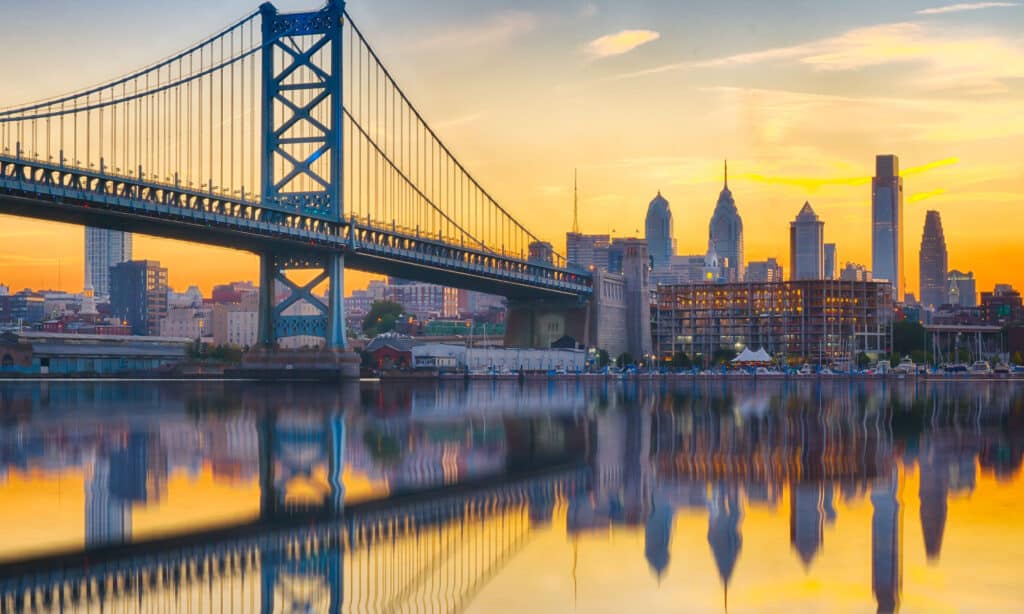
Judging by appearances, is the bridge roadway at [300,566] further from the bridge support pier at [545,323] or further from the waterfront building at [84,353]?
the waterfront building at [84,353]

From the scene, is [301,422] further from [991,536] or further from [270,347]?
[270,347]

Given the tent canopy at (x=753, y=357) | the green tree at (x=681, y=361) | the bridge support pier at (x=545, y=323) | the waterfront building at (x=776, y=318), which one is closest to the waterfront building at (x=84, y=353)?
the bridge support pier at (x=545, y=323)

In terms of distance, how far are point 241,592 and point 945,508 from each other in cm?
1082

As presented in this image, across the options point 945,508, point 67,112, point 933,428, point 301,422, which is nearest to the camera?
point 945,508

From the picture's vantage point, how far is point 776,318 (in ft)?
454

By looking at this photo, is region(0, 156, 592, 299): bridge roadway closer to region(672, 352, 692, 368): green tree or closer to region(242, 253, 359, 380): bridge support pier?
region(242, 253, 359, 380): bridge support pier

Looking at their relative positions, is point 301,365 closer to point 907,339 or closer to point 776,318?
point 776,318

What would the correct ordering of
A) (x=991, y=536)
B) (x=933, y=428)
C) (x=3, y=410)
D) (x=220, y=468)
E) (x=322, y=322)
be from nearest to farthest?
(x=991, y=536)
(x=220, y=468)
(x=933, y=428)
(x=3, y=410)
(x=322, y=322)

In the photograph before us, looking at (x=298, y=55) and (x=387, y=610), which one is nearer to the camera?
(x=387, y=610)

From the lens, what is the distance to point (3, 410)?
50.5m

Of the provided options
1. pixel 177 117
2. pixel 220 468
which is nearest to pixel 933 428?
pixel 220 468

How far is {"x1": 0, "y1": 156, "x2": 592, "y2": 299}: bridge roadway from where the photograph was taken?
58.9 m

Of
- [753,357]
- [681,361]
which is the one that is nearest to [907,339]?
[681,361]

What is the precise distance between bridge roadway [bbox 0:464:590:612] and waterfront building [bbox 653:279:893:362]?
11788cm
